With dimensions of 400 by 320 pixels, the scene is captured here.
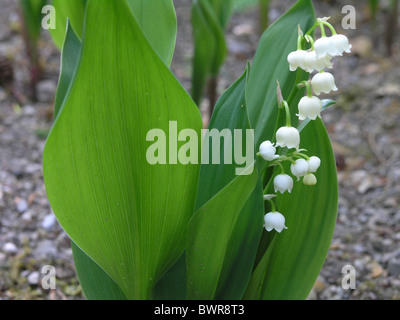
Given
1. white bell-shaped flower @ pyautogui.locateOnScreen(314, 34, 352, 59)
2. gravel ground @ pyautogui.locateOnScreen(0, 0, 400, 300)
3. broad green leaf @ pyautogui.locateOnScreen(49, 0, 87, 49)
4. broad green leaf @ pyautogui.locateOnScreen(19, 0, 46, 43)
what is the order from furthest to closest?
broad green leaf @ pyautogui.locateOnScreen(19, 0, 46, 43), gravel ground @ pyautogui.locateOnScreen(0, 0, 400, 300), broad green leaf @ pyautogui.locateOnScreen(49, 0, 87, 49), white bell-shaped flower @ pyautogui.locateOnScreen(314, 34, 352, 59)

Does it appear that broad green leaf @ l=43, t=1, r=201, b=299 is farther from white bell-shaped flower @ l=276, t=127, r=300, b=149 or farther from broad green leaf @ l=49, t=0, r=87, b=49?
broad green leaf @ l=49, t=0, r=87, b=49

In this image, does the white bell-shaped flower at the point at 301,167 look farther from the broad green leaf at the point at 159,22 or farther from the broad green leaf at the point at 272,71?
the broad green leaf at the point at 159,22

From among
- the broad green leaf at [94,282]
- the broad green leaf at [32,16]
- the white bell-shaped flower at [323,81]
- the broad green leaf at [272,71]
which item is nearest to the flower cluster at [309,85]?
the white bell-shaped flower at [323,81]

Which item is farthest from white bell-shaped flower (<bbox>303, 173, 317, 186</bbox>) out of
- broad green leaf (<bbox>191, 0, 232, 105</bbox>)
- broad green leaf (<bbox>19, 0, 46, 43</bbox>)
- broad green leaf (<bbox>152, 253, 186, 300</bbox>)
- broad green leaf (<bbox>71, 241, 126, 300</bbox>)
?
broad green leaf (<bbox>19, 0, 46, 43</bbox>)

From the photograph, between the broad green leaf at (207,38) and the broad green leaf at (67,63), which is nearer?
the broad green leaf at (67,63)

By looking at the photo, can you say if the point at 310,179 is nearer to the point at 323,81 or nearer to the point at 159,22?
the point at 323,81

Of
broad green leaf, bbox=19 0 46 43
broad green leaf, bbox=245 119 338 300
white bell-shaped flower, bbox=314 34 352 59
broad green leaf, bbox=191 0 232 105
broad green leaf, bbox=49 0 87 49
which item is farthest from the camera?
broad green leaf, bbox=19 0 46 43

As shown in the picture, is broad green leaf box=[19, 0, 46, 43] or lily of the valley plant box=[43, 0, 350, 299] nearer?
lily of the valley plant box=[43, 0, 350, 299]
